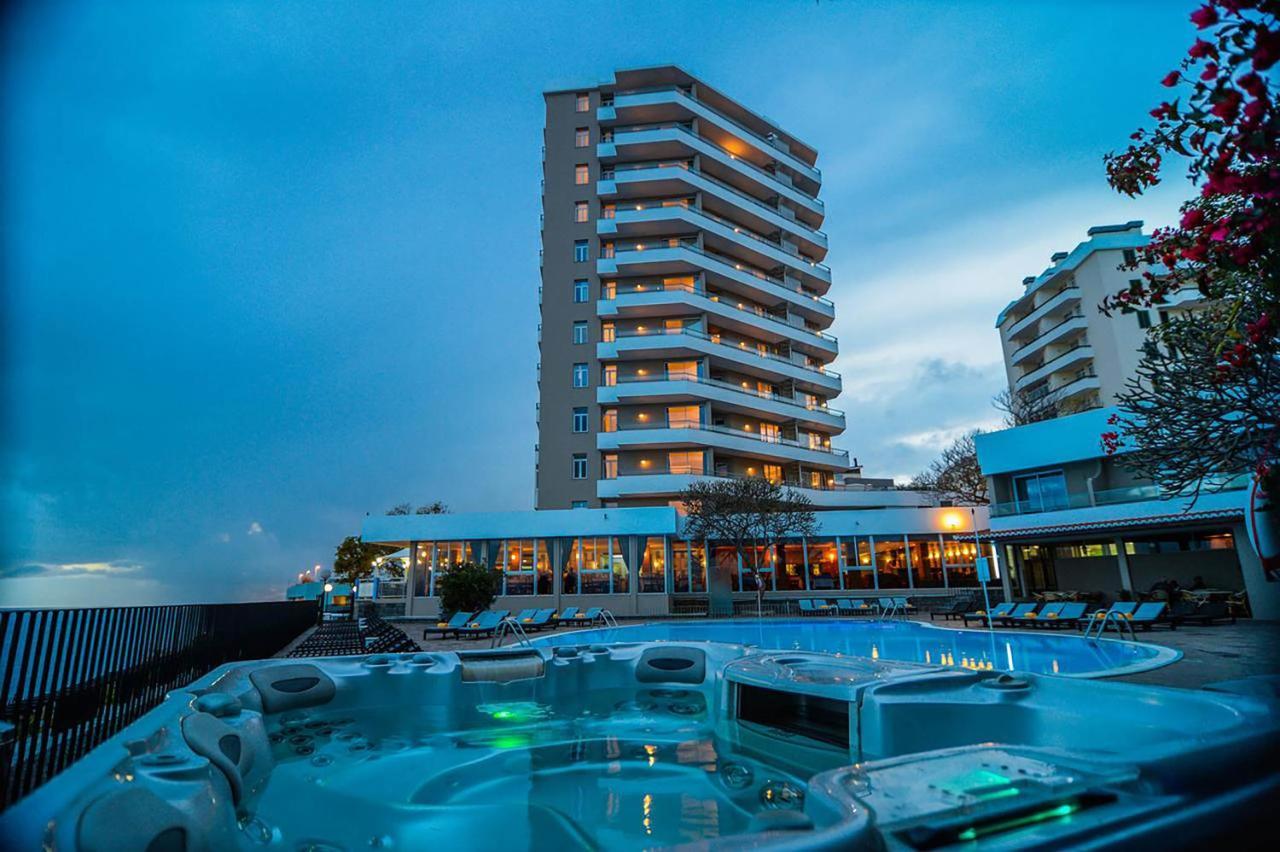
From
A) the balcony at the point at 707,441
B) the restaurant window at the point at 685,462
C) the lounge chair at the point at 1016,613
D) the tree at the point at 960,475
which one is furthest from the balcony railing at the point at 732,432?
the lounge chair at the point at 1016,613

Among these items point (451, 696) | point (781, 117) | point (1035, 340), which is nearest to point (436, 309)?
point (781, 117)

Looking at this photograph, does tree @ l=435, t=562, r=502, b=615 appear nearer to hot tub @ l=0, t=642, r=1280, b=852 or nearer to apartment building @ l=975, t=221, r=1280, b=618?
hot tub @ l=0, t=642, r=1280, b=852

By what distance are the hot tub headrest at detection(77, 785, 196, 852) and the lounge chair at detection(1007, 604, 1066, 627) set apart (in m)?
16.1

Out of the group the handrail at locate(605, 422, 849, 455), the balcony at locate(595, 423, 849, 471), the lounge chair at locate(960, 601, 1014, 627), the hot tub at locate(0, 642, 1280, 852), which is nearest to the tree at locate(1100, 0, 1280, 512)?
the hot tub at locate(0, 642, 1280, 852)

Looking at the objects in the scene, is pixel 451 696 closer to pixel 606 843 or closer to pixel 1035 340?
pixel 606 843

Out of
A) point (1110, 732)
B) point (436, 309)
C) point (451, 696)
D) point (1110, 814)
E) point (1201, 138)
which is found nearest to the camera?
point (1110, 814)

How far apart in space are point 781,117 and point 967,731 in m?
46.3

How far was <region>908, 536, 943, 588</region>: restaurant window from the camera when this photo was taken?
77.2 feet

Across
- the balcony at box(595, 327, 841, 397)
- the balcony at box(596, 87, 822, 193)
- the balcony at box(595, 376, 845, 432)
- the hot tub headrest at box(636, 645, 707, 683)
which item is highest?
the balcony at box(596, 87, 822, 193)

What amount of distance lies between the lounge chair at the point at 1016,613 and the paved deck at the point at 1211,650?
2221 mm

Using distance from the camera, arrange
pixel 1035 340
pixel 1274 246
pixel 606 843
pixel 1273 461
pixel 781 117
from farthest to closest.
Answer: pixel 781 117, pixel 1035 340, pixel 1273 461, pixel 606 843, pixel 1274 246

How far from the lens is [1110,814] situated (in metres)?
1.99

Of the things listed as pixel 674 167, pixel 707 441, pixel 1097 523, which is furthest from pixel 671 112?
pixel 1097 523

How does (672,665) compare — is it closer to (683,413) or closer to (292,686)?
(292,686)
